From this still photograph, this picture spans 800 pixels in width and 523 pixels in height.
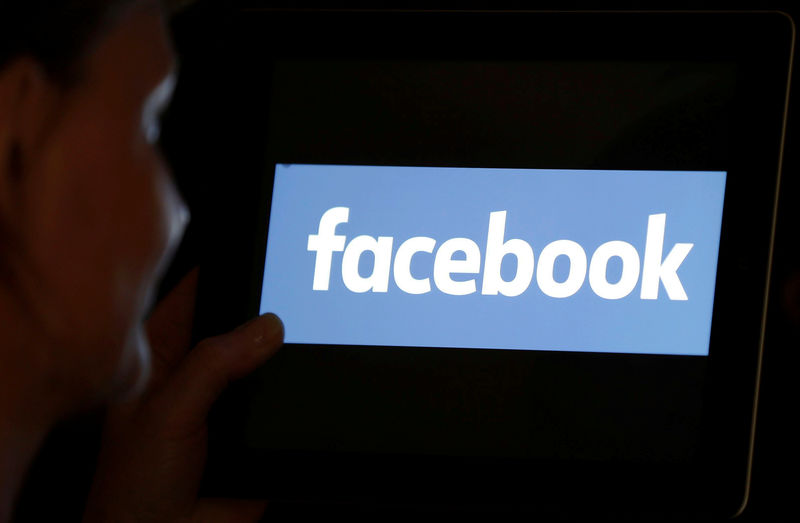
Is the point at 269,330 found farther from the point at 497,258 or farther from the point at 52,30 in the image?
the point at 52,30

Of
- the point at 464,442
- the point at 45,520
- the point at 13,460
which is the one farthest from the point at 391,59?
the point at 45,520

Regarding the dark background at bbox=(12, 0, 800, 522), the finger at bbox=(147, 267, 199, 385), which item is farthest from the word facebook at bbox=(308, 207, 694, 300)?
the finger at bbox=(147, 267, 199, 385)

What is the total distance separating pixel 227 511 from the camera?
3.41 ft

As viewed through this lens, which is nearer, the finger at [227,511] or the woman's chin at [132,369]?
the woman's chin at [132,369]

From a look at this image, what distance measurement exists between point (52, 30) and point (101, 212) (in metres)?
0.13

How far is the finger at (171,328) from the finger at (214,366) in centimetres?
14

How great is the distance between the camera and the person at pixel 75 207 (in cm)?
64

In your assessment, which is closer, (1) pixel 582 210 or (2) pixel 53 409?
(2) pixel 53 409

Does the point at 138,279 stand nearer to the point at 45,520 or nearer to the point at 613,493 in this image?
the point at 613,493

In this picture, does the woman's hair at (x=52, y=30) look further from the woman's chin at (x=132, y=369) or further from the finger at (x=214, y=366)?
the finger at (x=214, y=366)

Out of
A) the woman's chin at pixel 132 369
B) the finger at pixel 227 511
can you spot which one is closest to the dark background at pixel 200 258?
the finger at pixel 227 511

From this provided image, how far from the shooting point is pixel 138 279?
2.32 feet

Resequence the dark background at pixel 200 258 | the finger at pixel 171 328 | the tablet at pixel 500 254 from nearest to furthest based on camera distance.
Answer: the tablet at pixel 500 254, the dark background at pixel 200 258, the finger at pixel 171 328

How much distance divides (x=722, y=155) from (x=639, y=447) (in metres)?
0.28
